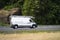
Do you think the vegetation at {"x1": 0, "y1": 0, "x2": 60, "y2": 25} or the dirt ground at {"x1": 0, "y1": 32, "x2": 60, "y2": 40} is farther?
the vegetation at {"x1": 0, "y1": 0, "x2": 60, "y2": 25}

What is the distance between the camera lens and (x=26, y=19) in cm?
1566

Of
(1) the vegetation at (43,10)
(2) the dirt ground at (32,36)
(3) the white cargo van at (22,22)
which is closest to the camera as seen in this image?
(2) the dirt ground at (32,36)

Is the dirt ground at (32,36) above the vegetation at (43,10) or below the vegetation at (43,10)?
below

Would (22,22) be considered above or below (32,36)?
above

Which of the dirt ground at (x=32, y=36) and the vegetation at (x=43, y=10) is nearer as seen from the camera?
the dirt ground at (x=32, y=36)

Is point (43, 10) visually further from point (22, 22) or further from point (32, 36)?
point (32, 36)

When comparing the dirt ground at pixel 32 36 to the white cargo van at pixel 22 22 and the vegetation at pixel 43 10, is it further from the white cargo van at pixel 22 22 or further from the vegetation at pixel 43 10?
the vegetation at pixel 43 10

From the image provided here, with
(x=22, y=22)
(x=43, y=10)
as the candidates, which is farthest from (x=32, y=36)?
(x=43, y=10)

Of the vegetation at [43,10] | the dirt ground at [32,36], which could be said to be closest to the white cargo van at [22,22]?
the vegetation at [43,10]

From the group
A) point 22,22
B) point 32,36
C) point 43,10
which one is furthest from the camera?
point 43,10

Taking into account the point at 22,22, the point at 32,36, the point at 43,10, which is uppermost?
the point at 43,10

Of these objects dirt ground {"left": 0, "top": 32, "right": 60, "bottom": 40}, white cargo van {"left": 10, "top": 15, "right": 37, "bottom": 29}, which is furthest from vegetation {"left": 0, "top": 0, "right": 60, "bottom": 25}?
dirt ground {"left": 0, "top": 32, "right": 60, "bottom": 40}

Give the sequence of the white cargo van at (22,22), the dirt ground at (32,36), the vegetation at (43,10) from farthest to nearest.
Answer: the vegetation at (43,10) < the white cargo van at (22,22) < the dirt ground at (32,36)

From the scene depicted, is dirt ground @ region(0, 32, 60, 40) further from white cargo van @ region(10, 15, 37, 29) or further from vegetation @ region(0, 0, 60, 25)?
vegetation @ region(0, 0, 60, 25)
